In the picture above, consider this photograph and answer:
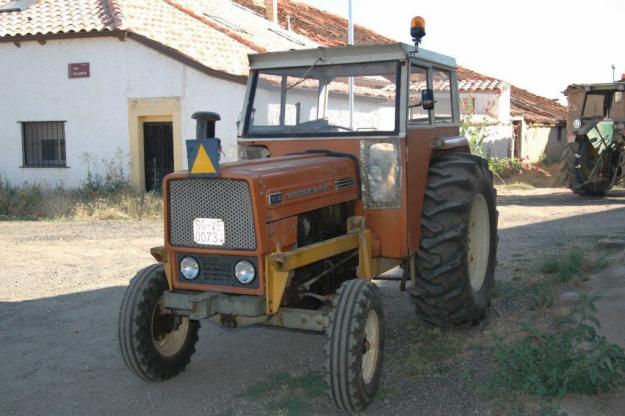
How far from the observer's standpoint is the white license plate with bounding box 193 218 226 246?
4082 millimetres

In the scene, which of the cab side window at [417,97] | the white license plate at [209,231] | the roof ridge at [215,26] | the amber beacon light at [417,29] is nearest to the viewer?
the white license plate at [209,231]

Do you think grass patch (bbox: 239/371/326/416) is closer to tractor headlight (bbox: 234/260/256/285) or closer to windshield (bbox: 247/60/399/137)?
tractor headlight (bbox: 234/260/256/285)

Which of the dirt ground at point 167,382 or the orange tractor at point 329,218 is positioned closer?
the orange tractor at point 329,218

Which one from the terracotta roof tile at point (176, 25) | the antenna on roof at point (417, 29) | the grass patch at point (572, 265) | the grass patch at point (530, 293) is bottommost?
the grass patch at point (530, 293)

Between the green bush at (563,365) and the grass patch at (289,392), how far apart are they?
3.59 ft

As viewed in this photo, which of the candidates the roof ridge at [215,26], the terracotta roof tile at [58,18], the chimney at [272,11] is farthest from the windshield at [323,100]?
the chimney at [272,11]

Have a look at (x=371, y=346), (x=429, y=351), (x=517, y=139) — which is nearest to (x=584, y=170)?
(x=517, y=139)

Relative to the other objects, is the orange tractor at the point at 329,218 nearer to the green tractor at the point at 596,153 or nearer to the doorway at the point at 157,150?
the doorway at the point at 157,150

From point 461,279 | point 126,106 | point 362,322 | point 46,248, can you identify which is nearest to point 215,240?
point 362,322

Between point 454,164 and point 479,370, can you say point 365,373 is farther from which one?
point 454,164

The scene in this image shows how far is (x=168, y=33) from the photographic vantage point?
14.5 meters

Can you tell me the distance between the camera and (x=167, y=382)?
4.56 meters

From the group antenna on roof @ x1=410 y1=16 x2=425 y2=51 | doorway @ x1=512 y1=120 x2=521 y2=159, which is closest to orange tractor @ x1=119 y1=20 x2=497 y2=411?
antenna on roof @ x1=410 y1=16 x2=425 y2=51

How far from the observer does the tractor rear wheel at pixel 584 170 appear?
14.3 m
